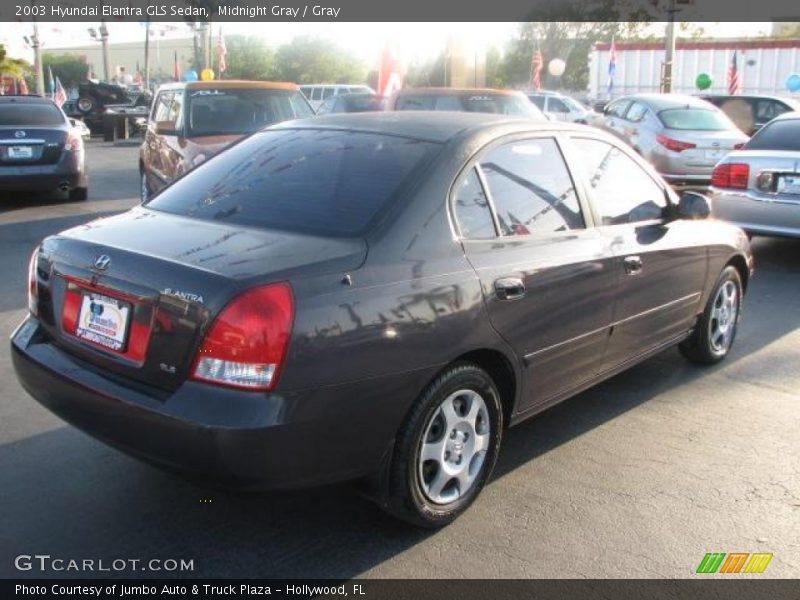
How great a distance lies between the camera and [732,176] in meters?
8.61

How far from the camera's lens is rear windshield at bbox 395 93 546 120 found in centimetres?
1141

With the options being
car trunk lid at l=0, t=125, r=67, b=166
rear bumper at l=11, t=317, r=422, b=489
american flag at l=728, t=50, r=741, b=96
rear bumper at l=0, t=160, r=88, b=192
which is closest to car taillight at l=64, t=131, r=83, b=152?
car trunk lid at l=0, t=125, r=67, b=166

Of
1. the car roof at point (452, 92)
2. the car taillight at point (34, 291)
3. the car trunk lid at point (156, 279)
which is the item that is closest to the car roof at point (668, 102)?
the car roof at point (452, 92)

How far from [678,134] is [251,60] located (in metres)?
57.5

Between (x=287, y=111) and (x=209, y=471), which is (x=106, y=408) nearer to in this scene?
(x=209, y=471)

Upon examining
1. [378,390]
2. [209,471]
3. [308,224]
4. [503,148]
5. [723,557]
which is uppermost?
[503,148]

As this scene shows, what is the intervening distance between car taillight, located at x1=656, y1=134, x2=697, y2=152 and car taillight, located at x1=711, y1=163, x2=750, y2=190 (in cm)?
526

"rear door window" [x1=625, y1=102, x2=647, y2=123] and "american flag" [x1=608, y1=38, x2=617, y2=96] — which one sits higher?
"american flag" [x1=608, y1=38, x2=617, y2=96]

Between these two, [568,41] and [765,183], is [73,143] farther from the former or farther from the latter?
[568,41]

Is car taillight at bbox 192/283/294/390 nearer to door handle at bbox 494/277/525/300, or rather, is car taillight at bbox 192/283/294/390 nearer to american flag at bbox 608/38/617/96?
door handle at bbox 494/277/525/300

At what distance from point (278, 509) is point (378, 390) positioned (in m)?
0.90

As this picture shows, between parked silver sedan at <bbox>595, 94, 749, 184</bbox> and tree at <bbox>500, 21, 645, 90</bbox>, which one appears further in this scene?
tree at <bbox>500, 21, 645, 90</bbox>

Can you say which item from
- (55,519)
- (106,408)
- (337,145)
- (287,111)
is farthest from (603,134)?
(287,111)

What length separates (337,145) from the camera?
393 cm
